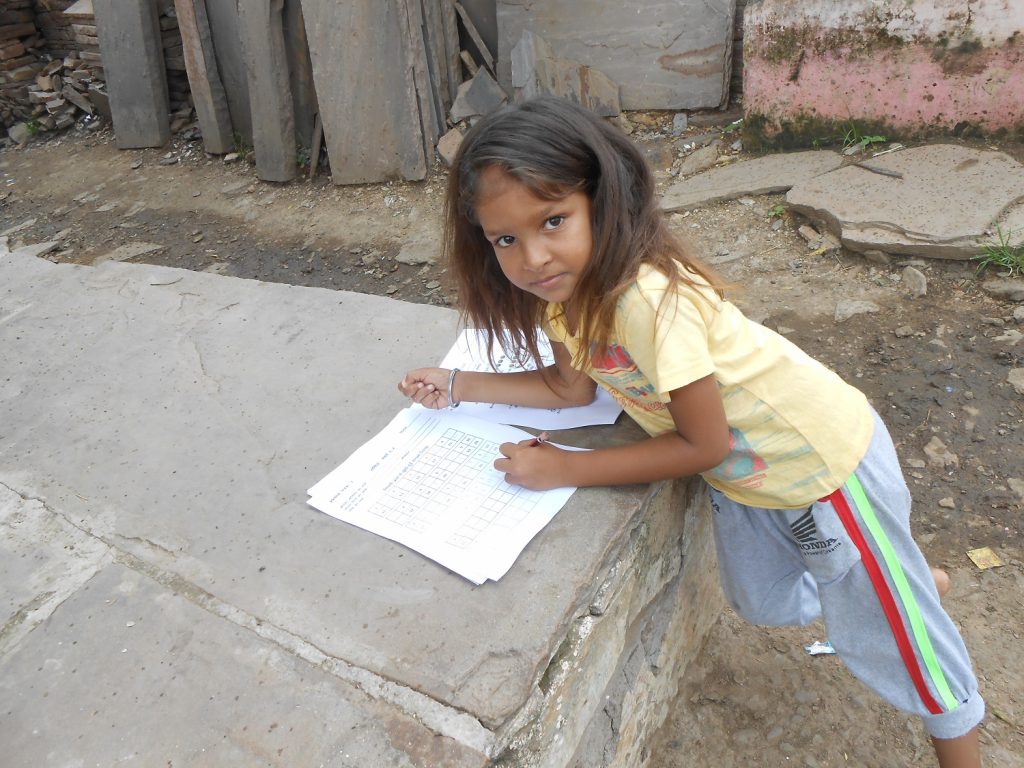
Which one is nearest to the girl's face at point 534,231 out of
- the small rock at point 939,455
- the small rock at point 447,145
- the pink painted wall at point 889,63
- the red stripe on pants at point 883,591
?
the red stripe on pants at point 883,591

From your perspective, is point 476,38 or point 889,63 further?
point 476,38

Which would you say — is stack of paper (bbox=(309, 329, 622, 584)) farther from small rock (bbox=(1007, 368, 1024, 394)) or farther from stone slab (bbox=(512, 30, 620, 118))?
stone slab (bbox=(512, 30, 620, 118))

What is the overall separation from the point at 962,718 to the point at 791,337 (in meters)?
1.66

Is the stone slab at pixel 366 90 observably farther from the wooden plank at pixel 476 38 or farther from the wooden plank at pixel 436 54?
the wooden plank at pixel 476 38

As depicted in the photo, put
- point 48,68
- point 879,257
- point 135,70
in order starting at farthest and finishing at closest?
1. point 48,68
2. point 135,70
3. point 879,257

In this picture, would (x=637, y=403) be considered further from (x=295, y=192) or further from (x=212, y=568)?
(x=295, y=192)

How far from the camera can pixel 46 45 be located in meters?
6.52

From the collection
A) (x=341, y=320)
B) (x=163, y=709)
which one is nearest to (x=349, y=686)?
(x=163, y=709)

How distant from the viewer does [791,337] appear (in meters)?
2.73

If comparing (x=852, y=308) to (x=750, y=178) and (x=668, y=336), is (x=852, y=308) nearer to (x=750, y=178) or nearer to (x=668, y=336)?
(x=750, y=178)

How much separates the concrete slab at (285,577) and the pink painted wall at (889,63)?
8.44 ft

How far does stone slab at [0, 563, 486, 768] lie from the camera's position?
985 millimetres

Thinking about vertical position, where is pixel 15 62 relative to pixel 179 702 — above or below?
above

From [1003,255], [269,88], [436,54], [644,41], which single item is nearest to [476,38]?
[436,54]
